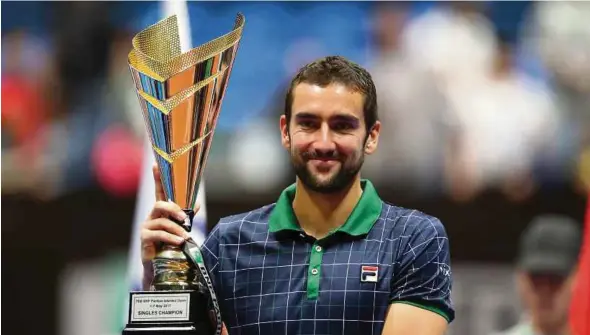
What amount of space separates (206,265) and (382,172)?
299 cm

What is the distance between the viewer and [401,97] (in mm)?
5461

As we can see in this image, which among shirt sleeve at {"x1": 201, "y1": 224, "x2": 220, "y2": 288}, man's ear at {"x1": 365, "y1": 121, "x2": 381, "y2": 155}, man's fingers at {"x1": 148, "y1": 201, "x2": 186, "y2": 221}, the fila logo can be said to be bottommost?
the fila logo

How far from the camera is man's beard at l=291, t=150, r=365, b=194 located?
7.60ft

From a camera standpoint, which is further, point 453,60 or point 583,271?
point 453,60

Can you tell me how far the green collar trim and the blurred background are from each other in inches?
112

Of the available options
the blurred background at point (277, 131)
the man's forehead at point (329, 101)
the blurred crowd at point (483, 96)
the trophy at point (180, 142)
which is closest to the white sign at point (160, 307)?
the trophy at point (180, 142)

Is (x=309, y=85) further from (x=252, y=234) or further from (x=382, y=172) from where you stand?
(x=382, y=172)

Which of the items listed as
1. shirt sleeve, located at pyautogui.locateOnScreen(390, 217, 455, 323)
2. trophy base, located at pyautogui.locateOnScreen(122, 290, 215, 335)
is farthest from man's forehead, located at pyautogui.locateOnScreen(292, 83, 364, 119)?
trophy base, located at pyautogui.locateOnScreen(122, 290, 215, 335)

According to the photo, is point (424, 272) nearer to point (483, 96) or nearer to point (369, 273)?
point (369, 273)

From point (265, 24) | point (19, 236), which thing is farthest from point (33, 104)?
point (265, 24)

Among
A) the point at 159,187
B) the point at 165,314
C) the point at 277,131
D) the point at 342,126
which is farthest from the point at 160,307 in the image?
the point at 277,131

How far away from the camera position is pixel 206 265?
246 cm

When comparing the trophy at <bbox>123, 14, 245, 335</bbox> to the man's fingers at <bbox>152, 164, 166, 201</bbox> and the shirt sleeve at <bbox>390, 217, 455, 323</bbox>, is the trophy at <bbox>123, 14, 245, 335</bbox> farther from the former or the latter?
the shirt sleeve at <bbox>390, 217, 455, 323</bbox>

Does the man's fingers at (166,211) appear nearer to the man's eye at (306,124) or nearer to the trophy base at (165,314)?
the trophy base at (165,314)
